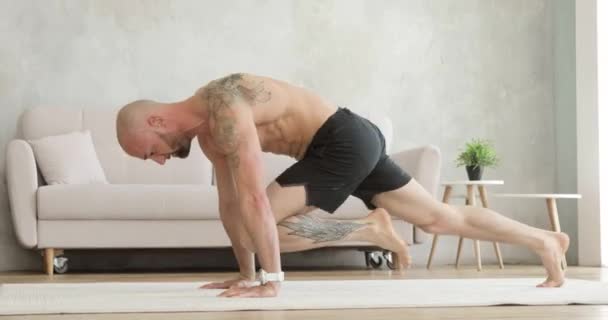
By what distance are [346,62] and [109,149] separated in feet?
→ 5.49

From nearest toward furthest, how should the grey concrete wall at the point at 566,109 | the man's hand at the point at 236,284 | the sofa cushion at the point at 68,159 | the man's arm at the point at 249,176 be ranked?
the man's arm at the point at 249,176, the man's hand at the point at 236,284, the sofa cushion at the point at 68,159, the grey concrete wall at the point at 566,109

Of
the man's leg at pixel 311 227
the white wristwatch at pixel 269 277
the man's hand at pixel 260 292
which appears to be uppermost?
the man's leg at pixel 311 227

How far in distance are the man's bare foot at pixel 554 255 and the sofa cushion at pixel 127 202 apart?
215 cm

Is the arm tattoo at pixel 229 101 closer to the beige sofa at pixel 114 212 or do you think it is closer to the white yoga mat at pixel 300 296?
the white yoga mat at pixel 300 296

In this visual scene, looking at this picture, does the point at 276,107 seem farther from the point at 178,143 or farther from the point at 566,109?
the point at 566,109

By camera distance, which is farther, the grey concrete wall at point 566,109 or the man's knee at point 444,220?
the grey concrete wall at point 566,109

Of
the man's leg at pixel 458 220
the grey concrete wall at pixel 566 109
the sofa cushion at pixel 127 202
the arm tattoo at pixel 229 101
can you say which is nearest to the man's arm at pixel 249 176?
the arm tattoo at pixel 229 101

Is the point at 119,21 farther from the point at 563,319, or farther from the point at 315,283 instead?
the point at 563,319

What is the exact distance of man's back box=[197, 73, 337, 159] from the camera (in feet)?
10.1

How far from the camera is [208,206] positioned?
530 cm

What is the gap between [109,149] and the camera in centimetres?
593

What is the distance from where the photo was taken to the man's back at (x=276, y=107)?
307 centimetres

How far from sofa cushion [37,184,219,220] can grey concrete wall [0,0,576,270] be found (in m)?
0.93

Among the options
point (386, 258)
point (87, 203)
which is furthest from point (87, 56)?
point (386, 258)
